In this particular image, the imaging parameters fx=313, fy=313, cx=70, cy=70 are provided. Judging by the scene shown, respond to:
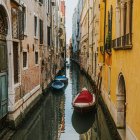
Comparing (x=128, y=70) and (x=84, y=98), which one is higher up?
(x=128, y=70)

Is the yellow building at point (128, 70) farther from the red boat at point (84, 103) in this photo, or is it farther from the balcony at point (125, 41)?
the red boat at point (84, 103)

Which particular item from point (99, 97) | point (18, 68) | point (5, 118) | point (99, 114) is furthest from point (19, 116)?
point (99, 97)

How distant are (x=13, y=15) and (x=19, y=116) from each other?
15.3ft

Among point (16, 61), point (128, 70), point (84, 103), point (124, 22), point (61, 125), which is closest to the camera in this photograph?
point (128, 70)

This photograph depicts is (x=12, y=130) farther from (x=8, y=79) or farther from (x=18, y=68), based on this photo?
(x=18, y=68)

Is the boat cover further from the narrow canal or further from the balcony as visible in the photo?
the balcony

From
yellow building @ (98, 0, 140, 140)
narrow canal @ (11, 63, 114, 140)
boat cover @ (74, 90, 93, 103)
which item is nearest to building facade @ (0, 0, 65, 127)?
narrow canal @ (11, 63, 114, 140)

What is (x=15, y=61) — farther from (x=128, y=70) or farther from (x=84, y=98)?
(x=128, y=70)

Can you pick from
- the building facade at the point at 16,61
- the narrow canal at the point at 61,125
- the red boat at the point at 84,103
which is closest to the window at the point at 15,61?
the building facade at the point at 16,61

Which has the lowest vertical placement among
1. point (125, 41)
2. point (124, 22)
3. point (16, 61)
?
point (16, 61)

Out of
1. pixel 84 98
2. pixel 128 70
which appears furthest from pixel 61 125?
pixel 128 70

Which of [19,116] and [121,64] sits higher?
[121,64]

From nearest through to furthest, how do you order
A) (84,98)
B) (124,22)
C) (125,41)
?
(125,41) < (124,22) < (84,98)

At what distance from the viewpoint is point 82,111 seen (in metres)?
17.4
